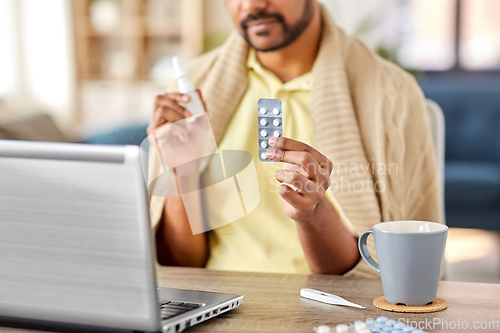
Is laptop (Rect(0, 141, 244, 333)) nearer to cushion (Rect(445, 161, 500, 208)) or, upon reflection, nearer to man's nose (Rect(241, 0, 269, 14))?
man's nose (Rect(241, 0, 269, 14))

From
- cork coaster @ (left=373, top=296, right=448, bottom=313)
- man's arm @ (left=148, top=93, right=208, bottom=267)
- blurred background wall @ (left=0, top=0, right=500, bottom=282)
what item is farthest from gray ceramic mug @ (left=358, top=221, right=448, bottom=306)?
blurred background wall @ (left=0, top=0, right=500, bottom=282)

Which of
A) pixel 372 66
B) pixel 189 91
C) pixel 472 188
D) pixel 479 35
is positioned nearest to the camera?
pixel 189 91

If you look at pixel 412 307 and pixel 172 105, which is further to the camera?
pixel 172 105

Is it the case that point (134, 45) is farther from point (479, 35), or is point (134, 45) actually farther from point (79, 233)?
point (79, 233)

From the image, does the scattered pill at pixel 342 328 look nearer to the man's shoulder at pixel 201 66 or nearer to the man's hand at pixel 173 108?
the man's hand at pixel 173 108

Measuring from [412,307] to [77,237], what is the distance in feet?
1.19

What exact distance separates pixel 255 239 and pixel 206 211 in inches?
7.5

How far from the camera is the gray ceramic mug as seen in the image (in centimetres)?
56

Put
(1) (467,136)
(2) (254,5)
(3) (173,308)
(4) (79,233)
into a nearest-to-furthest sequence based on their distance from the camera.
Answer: (4) (79,233) → (3) (173,308) → (2) (254,5) → (1) (467,136)

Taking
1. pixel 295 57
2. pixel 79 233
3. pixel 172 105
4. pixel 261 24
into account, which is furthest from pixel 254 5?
pixel 79 233

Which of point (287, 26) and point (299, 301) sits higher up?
point (287, 26)

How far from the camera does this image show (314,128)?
975 mm

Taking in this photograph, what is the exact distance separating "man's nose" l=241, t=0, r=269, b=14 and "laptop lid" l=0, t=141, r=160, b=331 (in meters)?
0.61

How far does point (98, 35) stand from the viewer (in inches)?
170
